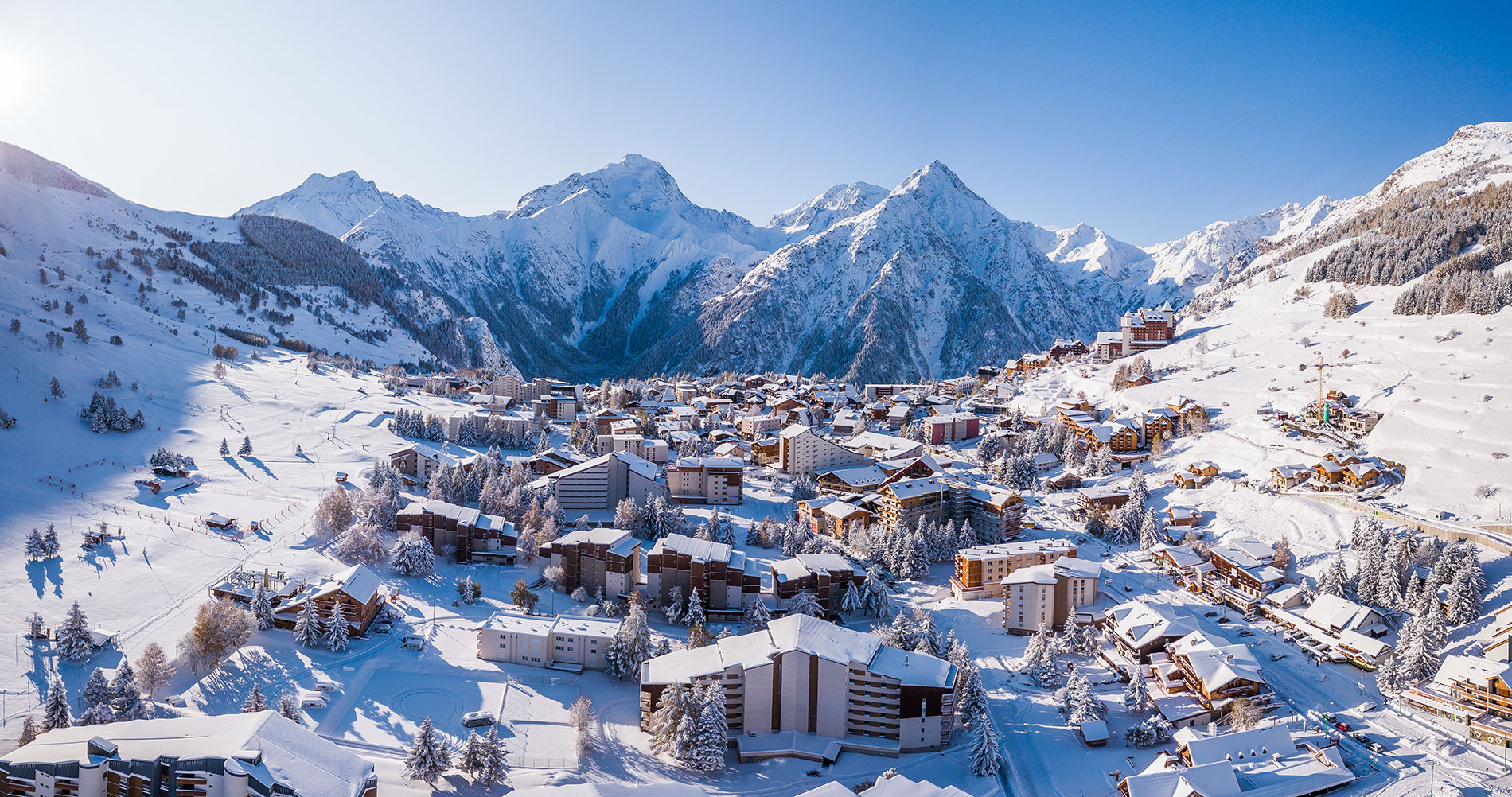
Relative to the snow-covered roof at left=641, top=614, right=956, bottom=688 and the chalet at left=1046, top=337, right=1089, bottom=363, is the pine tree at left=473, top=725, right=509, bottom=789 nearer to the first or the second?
the snow-covered roof at left=641, top=614, right=956, bottom=688

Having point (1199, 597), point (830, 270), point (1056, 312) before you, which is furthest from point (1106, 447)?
point (1056, 312)

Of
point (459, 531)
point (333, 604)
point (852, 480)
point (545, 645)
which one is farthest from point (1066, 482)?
point (333, 604)

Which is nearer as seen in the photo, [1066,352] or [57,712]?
[57,712]

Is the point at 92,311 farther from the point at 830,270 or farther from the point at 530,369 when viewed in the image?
the point at 830,270

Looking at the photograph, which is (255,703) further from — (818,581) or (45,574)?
(818,581)

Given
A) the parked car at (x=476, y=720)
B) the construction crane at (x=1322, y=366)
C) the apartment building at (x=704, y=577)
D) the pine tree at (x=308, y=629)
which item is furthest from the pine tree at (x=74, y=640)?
the construction crane at (x=1322, y=366)

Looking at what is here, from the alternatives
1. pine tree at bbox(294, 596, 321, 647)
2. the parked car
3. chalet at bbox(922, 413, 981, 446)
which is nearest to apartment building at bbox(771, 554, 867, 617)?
the parked car
